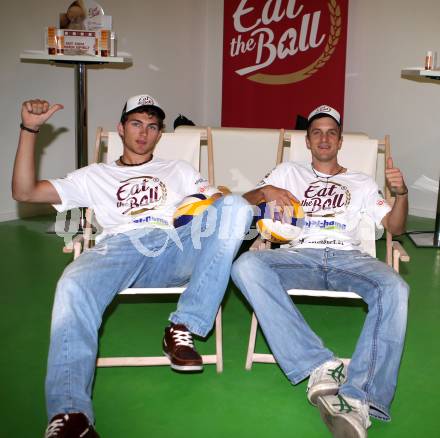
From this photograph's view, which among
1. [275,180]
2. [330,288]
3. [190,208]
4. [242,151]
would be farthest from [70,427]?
[242,151]

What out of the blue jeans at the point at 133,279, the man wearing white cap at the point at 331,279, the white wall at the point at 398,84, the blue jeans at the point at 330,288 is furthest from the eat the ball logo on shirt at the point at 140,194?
the white wall at the point at 398,84

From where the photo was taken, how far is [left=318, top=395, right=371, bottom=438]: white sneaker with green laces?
2.08 metres

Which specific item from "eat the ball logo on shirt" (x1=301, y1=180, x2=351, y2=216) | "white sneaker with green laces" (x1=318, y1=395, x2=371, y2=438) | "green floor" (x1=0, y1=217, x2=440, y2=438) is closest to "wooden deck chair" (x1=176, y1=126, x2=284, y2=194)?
"green floor" (x1=0, y1=217, x2=440, y2=438)

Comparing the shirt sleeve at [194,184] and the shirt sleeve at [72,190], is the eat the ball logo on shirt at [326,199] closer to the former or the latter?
the shirt sleeve at [194,184]

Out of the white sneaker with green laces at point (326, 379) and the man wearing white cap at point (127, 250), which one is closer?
the man wearing white cap at point (127, 250)

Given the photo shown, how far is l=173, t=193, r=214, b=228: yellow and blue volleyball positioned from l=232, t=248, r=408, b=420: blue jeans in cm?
31

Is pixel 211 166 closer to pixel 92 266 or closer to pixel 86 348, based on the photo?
pixel 92 266

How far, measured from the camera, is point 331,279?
8.72 ft

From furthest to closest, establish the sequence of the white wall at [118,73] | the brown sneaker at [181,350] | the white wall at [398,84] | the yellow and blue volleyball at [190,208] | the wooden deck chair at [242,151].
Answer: the white wall at [398,84] → the white wall at [118,73] → the wooden deck chair at [242,151] → the yellow and blue volleyball at [190,208] → the brown sneaker at [181,350]

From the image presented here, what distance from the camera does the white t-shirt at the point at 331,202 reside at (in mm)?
2885

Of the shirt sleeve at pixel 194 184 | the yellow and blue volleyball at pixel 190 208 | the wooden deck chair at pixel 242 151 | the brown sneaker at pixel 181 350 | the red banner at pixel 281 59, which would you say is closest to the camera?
the brown sneaker at pixel 181 350

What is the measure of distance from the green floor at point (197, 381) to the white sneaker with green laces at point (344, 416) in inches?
3.3

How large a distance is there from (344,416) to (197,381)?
691 millimetres

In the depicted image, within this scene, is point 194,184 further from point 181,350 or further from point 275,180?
point 181,350
